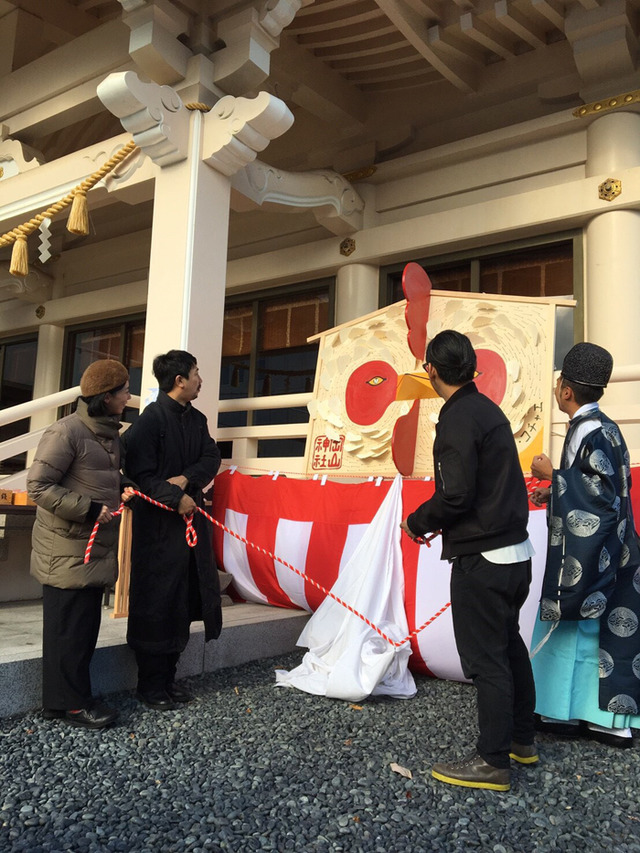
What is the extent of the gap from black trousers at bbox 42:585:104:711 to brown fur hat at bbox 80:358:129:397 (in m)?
0.74

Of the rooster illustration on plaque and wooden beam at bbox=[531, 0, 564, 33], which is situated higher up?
wooden beam at bbox=[531, 0, 564, 33]

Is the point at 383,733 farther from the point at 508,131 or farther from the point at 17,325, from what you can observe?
the point at 17,325

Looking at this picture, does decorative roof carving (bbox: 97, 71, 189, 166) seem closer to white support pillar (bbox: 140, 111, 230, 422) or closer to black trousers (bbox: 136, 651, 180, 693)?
white support pillar (bbox: 140, 111, 230, 422)

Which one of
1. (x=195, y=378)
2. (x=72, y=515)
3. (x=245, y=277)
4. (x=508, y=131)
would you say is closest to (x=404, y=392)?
(x=195, y=378)

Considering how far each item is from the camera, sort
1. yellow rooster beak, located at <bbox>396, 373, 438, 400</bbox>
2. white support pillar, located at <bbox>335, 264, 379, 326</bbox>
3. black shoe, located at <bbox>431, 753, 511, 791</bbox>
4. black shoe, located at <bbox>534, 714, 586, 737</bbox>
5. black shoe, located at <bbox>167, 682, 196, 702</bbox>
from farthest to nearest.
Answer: white support pillar, located at <bbox>335, 264, 379, 326</bbox> → yellow rooster beak, located at <bbox>396, 373, 438, 400</bbox> → black shoe, located at <bbox>167, 682, 196, 702</bbox> → black shoe, located at <bbox>534, 714, 586, 737</bbox> → black shoe, located at <bbox>431, 753, 511, 791</bbox>

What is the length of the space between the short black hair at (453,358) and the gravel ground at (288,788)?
1.30 m

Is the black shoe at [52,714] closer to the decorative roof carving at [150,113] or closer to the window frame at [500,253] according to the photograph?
the decorative roof carving at [150,113]

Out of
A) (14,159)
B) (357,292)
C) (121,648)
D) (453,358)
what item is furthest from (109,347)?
(453,358)

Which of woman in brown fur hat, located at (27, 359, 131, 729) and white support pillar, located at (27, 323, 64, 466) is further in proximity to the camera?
white support pillar, located at (27, 323, 64, 466)

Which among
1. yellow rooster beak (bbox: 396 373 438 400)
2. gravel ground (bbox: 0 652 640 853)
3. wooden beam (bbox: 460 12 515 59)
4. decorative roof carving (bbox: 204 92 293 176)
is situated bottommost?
gravel ground (bbox: 0 652 640 853)

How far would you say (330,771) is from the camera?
226 cm

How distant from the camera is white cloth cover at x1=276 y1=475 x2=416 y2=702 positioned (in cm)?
305

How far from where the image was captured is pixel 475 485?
2.26 meters

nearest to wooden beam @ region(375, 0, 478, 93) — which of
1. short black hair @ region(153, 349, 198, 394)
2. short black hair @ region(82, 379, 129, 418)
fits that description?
short black hair @ region(153, 349, 198, 394)
